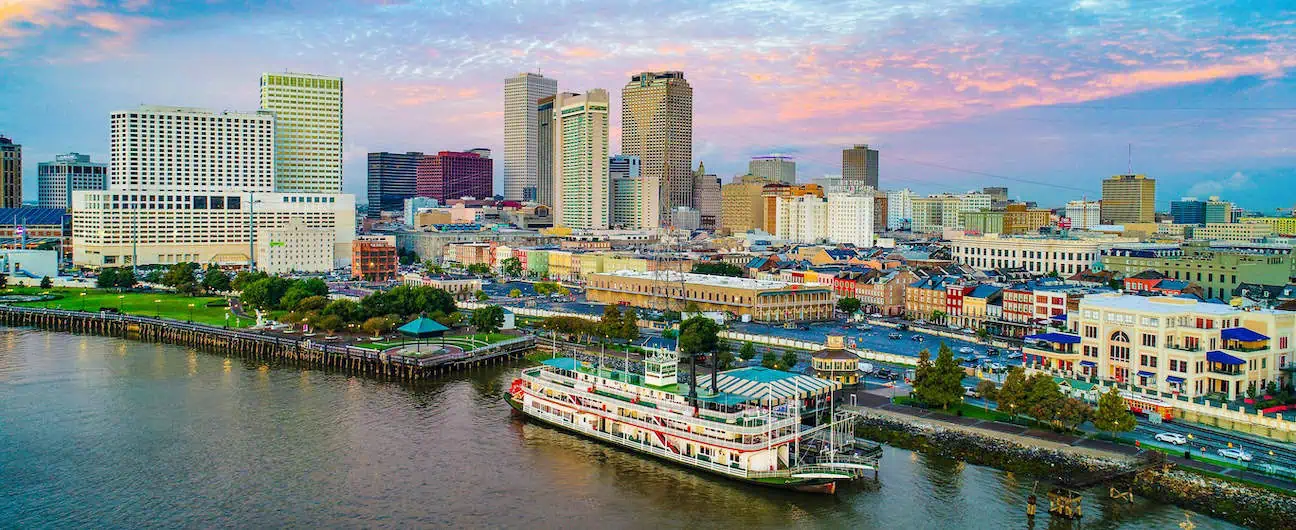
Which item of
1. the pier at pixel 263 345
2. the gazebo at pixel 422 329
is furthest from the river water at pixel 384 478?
Result: the gazebo at pixel 422 329

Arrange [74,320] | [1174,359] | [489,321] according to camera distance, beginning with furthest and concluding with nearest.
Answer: [74,320] → [489,321] → [1174,359]

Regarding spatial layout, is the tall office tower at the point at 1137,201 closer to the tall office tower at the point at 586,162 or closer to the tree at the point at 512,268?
the tall office tower at the point at 586,162

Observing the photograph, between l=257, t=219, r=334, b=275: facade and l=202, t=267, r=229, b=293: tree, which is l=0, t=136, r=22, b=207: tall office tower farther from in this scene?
l=202, t=267, r=229, b=293: tree

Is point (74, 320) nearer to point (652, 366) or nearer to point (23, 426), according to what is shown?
point (23, 426)

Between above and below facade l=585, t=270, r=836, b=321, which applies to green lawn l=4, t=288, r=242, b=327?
below

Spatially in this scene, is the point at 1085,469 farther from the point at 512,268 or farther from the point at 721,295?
the point at 512,268

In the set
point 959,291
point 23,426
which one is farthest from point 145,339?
point 959,291

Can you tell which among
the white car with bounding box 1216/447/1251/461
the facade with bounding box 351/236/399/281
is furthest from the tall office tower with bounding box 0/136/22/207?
the white car with bounding box 1216/447/1251/461
